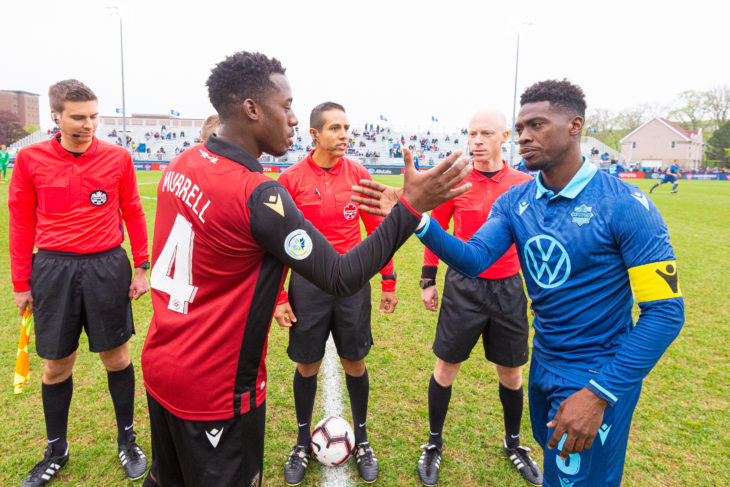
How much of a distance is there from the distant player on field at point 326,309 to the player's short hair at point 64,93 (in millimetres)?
1484

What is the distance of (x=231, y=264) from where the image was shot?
1684mm

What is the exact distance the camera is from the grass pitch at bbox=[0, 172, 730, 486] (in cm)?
304

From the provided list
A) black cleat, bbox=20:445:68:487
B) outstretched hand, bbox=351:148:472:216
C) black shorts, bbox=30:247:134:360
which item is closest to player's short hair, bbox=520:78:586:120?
outstretched hand, bbox=351:148:472:216

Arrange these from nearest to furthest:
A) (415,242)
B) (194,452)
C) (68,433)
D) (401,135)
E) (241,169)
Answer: (241,169) < (194,452) < (68,433) < (415,242) < (401,135)

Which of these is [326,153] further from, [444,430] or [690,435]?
[690,435]

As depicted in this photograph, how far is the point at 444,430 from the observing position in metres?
3.54

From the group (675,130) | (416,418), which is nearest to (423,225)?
(416,418)

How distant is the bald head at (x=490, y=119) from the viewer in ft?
11.0

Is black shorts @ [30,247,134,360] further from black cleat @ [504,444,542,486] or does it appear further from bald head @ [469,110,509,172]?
black cleat @ [504,444,542,486]

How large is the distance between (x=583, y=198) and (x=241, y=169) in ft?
5.16

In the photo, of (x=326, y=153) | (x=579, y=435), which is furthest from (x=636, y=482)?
(x=326, y=153)

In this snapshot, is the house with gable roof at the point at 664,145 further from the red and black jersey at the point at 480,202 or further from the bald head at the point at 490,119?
the red and black jersey at the point at 480,202

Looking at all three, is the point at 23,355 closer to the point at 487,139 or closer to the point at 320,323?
the point at 320,323

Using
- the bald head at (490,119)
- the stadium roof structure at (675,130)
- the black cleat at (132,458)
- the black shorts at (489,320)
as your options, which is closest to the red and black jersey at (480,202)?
the black shorts at (489,320)
